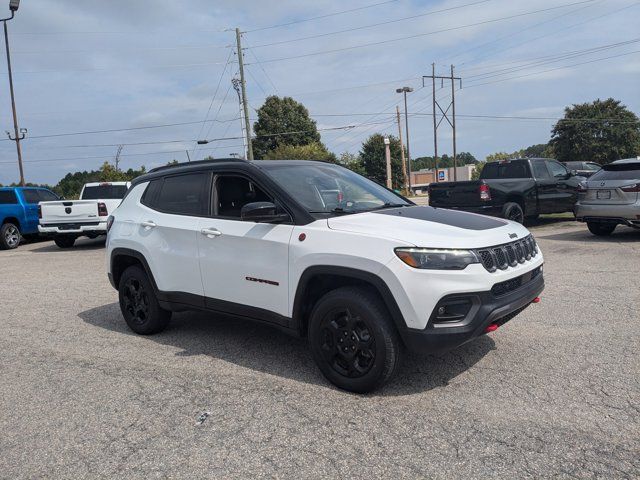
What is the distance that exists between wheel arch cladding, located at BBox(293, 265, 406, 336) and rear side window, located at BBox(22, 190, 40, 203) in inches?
574

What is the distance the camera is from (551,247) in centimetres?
1005

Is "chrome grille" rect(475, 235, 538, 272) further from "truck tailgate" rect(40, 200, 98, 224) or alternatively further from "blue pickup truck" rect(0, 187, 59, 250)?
"blue pickup truck" rect(0, 187, 59, 250)

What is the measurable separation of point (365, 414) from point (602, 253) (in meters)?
7.37

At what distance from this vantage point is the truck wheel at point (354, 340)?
11.4 ft

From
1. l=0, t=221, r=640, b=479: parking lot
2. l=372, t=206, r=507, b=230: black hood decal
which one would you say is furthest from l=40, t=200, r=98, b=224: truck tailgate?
l=372, t=206, r=507, b=230: black hood decal

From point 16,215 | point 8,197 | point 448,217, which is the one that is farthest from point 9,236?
point 448,217

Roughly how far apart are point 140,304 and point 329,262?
2719 millimetres

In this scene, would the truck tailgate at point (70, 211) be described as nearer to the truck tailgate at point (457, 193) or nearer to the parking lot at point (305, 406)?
the parking lot at point (305, 406)

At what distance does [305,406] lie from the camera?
3537mm

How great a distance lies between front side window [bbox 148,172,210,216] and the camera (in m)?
4.79

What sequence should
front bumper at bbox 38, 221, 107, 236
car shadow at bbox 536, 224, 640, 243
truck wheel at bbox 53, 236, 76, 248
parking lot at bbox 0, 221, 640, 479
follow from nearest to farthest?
parking lot at bbox 0, 221, 640, 479, car shadow at bbox 536, 224, 640, 243, front bumper at bbox 38, 221, 107, 236, truck wheel at bbox 53, 236, 76, 248

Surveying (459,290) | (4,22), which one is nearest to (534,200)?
(459,290)

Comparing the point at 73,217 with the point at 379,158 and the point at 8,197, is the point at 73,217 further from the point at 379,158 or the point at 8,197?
the point at 379,158

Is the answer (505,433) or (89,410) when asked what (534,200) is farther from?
(89,410)
